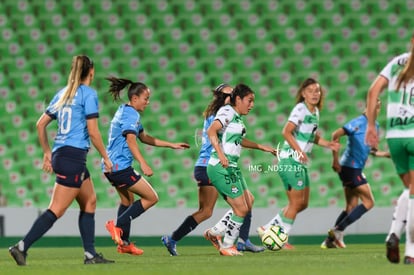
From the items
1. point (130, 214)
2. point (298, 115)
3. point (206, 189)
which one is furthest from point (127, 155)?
point (298, 115)

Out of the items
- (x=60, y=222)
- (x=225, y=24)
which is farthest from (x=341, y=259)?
(x=225, y=24)

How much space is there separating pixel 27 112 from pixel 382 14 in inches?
260

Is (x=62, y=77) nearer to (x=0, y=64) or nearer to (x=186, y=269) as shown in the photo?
(x=0, y=64)

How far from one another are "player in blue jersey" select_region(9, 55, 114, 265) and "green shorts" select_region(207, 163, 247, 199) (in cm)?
193

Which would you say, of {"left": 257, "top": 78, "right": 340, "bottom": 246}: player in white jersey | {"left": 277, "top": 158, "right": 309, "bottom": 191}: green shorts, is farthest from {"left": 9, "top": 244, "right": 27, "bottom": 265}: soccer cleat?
{"left": 277, "top": 158, "right": 309, "bottom": 191}: green shorts

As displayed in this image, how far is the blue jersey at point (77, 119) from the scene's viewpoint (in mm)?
9289

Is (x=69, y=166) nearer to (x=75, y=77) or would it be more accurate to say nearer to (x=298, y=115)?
(x=75, y=77)

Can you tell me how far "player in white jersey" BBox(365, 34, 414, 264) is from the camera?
8.52 metres

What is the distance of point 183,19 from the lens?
20.1m

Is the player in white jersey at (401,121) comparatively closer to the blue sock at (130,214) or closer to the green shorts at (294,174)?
the green shorts at (294,174)

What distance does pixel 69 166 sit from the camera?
924cm

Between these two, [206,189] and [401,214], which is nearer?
[401,214]

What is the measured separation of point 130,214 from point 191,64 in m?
8.01

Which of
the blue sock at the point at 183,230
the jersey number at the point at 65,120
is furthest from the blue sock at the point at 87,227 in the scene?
the blue sock at the point at 183,230
